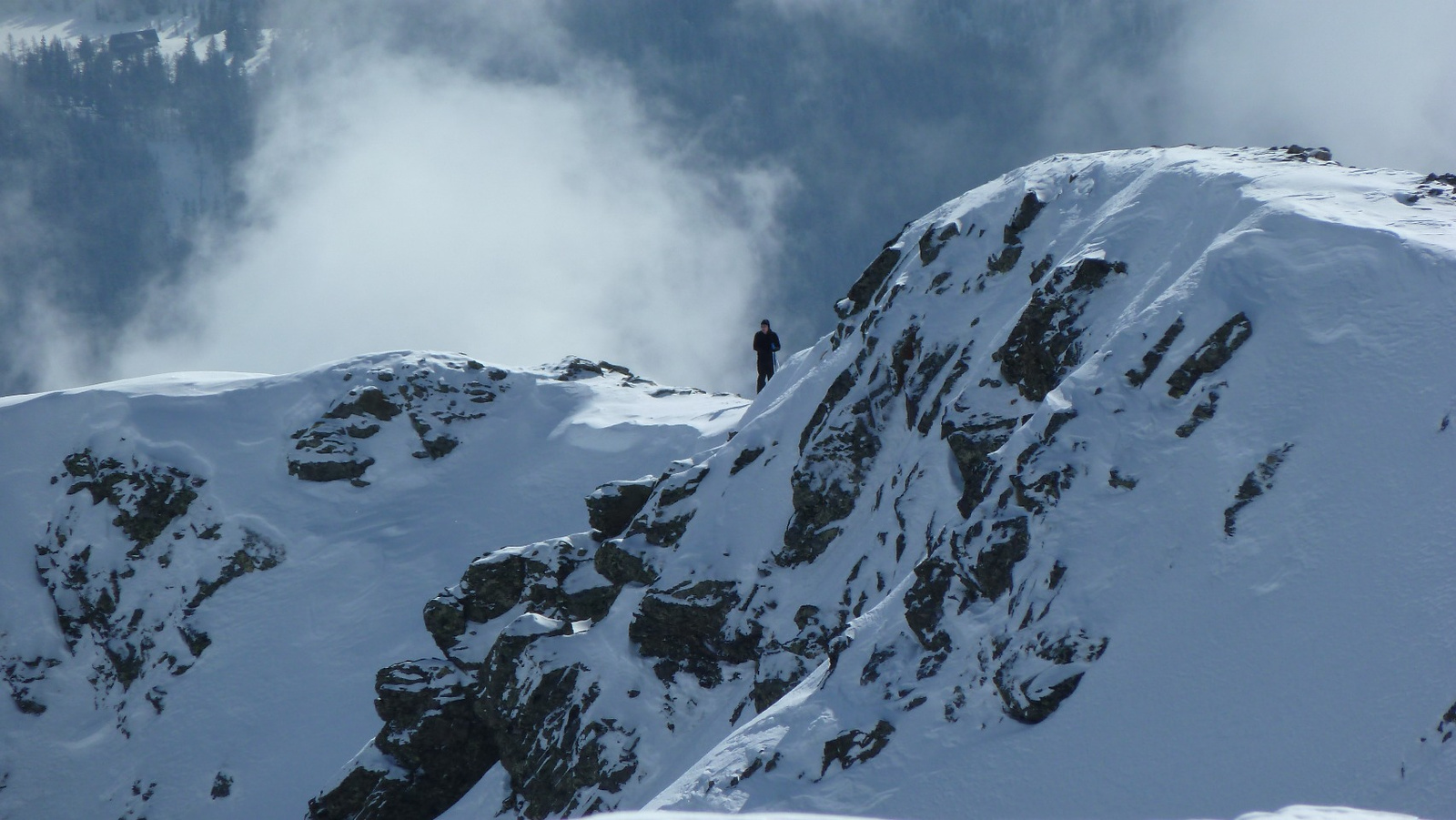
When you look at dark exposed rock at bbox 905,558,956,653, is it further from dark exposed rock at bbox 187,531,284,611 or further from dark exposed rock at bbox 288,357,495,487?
dark exposed rock at bbox 288,357,495,487

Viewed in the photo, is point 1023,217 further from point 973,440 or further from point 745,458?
point 745,458

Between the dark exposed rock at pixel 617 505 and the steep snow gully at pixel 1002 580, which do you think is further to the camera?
the dark exposed rock at pixel 617 505

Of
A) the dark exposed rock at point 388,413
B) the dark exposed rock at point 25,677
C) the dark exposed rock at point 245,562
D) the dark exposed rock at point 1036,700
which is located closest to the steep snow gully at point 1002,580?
the dark exposed rock at point 1036,700

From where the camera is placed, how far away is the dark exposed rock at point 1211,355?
16.7 meters

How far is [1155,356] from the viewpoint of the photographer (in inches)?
677

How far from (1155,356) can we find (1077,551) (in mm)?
2895

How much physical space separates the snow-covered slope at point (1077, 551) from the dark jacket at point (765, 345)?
6997 mm

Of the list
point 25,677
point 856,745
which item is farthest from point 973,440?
point 25,677

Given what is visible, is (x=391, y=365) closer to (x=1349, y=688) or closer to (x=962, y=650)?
(x=962, y=650)

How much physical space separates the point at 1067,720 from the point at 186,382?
126ft

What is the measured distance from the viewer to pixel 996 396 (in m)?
20.7

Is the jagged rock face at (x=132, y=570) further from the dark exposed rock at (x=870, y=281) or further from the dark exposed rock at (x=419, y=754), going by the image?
the dark exposed rock at (x=870, y=281)

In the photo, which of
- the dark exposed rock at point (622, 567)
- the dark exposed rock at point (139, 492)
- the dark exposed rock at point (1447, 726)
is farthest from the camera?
the dark exposed rock at point (139, 492)

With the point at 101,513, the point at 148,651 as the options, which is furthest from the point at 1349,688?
the point at 101,513
